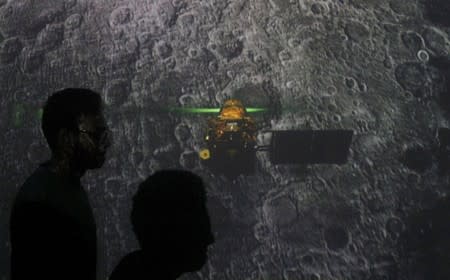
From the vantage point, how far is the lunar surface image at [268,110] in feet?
13.7

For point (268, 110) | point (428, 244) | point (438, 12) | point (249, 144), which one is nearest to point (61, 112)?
point (249, 144)

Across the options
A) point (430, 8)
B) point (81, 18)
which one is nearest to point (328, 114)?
point (430, 8)

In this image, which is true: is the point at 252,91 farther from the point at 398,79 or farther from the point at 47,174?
the point at 47,174

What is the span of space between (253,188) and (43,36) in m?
2.88

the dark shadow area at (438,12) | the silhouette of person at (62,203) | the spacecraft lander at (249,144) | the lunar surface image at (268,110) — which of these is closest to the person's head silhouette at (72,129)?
the silhouette of person at (62,203)

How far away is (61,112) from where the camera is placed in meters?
1.14

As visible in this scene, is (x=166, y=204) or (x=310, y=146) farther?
(x=310, y=146)

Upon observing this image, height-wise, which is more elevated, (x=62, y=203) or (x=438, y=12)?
(x=438, y=12)

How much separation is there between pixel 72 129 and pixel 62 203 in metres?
0.24

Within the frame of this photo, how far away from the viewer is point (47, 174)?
1.05 metres

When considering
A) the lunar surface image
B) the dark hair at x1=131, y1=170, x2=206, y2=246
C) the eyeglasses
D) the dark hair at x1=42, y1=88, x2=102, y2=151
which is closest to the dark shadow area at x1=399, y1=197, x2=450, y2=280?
the lunar surface image

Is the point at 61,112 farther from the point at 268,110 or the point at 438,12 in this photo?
the point at 438,12

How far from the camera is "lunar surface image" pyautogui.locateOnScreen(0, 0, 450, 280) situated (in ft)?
13.7

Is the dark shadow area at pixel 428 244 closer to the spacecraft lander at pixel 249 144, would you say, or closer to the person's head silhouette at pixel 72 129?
the spacecraft lander at pixel 249 144
